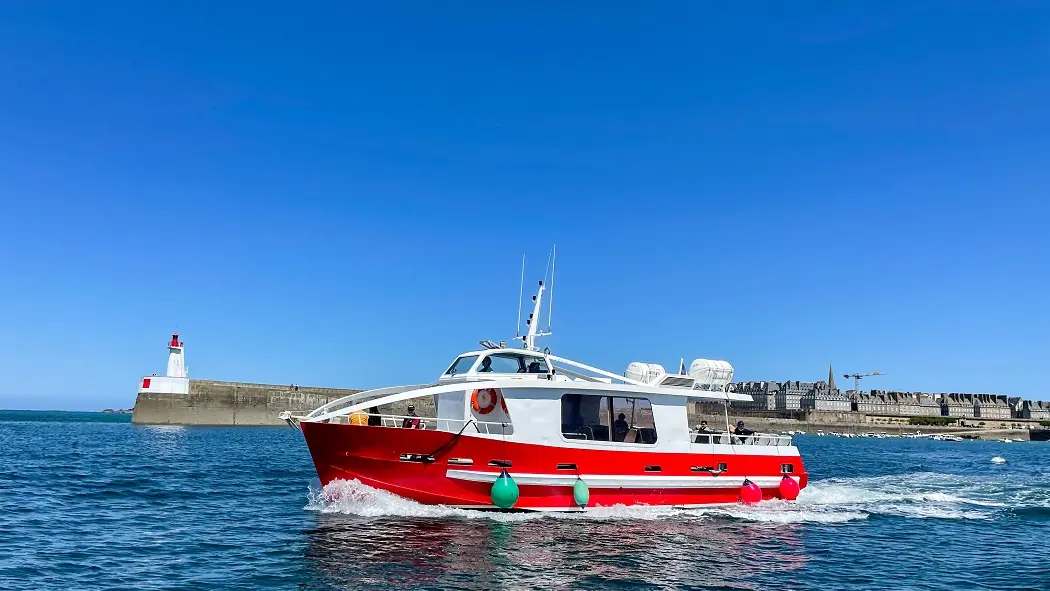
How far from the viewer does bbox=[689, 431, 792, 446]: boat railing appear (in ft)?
74.9

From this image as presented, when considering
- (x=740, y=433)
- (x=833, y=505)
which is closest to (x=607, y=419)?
(x=740, y=433)

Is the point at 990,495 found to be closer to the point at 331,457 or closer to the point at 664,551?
the point at 664,551

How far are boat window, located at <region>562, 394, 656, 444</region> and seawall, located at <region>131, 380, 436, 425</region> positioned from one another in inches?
2217

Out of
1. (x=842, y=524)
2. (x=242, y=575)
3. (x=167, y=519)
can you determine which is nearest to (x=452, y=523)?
(x=242, y=575)

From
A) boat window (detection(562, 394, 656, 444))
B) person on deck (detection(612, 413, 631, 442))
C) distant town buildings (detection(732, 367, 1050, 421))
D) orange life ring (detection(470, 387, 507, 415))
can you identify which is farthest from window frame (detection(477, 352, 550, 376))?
distant town buildings (detection(732, 367, 1050, 421))

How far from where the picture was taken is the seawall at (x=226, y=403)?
244 feet

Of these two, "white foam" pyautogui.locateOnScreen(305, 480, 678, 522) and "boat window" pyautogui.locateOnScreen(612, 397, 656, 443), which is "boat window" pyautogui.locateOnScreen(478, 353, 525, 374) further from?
"white foam" pyautogui.locateOnScreen(305, 480, 678, 522)

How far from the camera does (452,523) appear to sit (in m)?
17.9

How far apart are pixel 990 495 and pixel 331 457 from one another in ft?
85.4

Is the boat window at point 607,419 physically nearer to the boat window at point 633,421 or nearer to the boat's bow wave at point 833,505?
the boat window at point 633,421

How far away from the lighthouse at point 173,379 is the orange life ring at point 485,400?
6324 cm

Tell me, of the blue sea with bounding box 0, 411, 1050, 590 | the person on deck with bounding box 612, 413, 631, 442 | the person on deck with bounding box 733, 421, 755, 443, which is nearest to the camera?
the blue sea with bounding box 0, 411, 1050, 590

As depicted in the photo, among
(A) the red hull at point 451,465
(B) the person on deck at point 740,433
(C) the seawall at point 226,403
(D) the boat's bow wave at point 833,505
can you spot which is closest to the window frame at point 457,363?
(A) the red hull at point 451,465

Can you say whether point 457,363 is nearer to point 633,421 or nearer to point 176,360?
point 633,421
